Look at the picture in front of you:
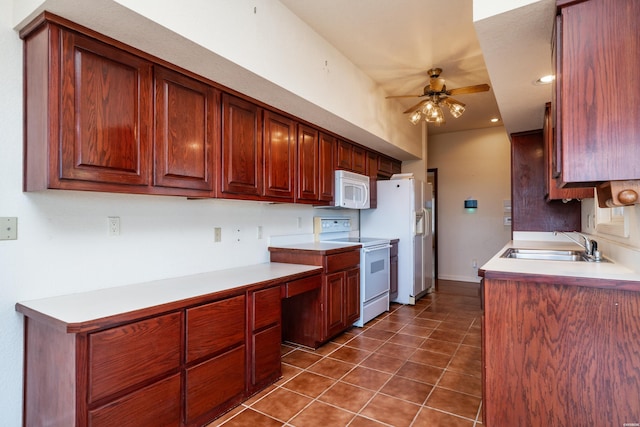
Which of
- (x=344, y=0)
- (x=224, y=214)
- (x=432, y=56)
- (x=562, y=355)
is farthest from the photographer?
(x=432, y=56)

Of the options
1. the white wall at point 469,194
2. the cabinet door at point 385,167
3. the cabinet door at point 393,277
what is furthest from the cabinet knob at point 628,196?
the white wall at point 469,194

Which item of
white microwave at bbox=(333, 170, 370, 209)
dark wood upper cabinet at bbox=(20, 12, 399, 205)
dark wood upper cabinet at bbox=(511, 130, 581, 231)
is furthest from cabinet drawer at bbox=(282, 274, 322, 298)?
dark wood upper cabinet at bbox=(511, 130, 581, 231)

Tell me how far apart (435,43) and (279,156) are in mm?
1664

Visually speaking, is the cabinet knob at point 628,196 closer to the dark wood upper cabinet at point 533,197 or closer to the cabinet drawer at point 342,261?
the cabinet drawer at point 342,261

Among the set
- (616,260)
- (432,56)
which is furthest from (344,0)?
(616,260)

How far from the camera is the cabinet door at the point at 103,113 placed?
1627mm

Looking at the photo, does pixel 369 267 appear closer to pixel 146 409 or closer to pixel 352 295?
pixel 352 295

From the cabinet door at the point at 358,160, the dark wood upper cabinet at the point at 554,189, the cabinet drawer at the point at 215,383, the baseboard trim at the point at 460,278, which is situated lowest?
the baseboard trim at the point at 460,278

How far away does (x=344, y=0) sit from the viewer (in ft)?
8.00

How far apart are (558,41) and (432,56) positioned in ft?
6.53

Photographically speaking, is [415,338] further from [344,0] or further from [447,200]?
[447,200]

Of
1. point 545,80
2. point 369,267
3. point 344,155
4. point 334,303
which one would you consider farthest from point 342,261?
point 545,80

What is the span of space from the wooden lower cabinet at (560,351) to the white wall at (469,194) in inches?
177

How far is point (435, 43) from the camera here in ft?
9.87
